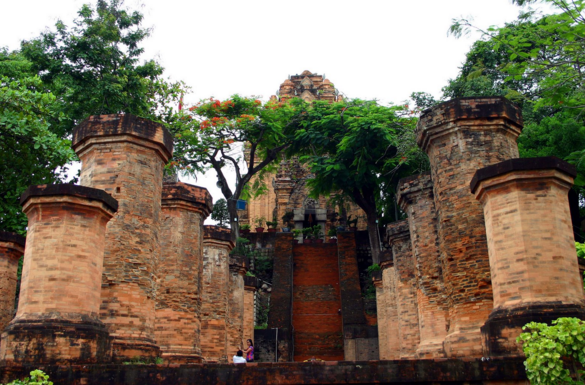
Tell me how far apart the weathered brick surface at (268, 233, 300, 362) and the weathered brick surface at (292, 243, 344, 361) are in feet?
1.60

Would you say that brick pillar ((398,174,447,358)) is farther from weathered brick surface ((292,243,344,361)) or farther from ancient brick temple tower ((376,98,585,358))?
weathered brick surface ((292,243,344,361))

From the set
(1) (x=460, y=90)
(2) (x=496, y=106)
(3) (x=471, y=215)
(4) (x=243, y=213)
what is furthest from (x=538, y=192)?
(4) (x=243, y=213)

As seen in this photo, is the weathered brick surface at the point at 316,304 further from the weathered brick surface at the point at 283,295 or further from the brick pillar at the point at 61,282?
the brick pillar at the point at 61,282

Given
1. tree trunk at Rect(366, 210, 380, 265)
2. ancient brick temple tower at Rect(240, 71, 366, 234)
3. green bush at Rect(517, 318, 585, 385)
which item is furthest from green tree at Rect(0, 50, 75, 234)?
ancient brick temple tower at Rect(240, 71, 366, 234)

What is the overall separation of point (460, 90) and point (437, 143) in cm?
1285

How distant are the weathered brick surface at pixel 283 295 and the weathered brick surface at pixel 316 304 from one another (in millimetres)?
489

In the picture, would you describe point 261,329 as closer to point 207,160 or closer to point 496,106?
point 207,160

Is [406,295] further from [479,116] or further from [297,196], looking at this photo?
[297,196]

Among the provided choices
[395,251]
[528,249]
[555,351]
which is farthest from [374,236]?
[555,351]

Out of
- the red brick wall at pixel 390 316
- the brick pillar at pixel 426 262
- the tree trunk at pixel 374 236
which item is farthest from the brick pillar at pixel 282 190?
the brick pillar at pixel 426 262

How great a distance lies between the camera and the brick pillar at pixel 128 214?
9.26m

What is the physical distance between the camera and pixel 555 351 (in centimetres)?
638

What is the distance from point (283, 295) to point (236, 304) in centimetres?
678

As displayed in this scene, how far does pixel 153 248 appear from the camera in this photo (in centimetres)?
1002
